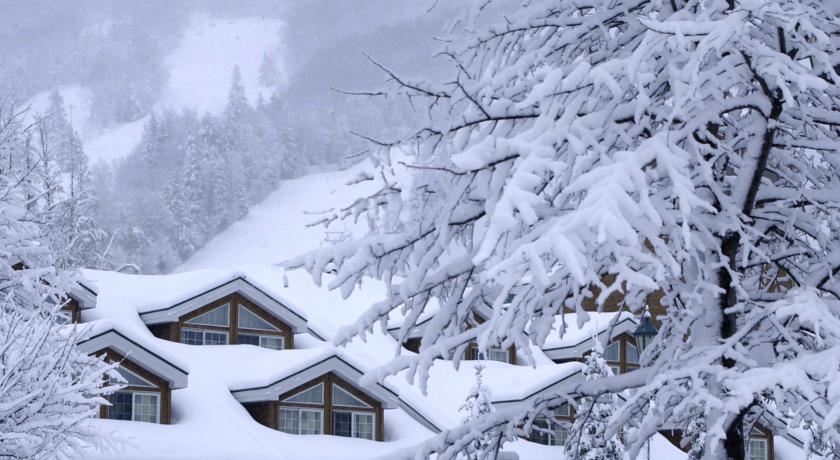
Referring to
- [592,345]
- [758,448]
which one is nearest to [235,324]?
[592,345]

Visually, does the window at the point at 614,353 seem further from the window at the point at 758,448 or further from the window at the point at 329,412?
the window at the point at 329,412

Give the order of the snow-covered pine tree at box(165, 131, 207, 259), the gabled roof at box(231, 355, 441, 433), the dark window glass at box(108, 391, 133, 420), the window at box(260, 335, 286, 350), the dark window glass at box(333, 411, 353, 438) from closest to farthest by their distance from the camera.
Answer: the dark window glass at box(108, 391, 133, 420) < the gabled roof at box(231, 355, 441, 433) < the dark window glass at box(333, 411, 353, 438) < the window at box(260, 335, 286, 350) < the snow-covered pine tree at box(165, 131, 207, 259)

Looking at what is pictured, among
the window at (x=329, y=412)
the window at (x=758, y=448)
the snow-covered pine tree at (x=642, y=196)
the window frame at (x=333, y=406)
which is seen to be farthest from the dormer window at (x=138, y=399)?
the window at (x=758, y=448)

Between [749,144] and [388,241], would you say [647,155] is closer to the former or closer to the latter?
[749,144]

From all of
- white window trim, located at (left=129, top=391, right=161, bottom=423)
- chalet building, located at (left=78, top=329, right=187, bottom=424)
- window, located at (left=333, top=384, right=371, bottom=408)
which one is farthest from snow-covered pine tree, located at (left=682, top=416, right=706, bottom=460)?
white window trim, located at (left=129, top=391, right=161, bottom=423)

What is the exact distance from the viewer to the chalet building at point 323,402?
22938mm

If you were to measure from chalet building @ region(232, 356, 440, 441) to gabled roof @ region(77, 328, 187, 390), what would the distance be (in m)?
1.83

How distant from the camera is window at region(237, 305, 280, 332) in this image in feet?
83.0

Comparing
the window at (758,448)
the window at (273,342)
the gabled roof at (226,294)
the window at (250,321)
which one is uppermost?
the gabled roof at (226,294)

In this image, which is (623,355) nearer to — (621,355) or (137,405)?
(621,355)

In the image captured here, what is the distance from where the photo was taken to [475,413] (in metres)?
21.8

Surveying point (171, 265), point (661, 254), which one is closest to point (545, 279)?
point (661, 254)

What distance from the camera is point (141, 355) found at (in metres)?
21.2

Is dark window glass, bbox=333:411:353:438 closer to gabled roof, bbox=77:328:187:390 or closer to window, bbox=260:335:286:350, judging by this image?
window, bbox=260:335:286:350
